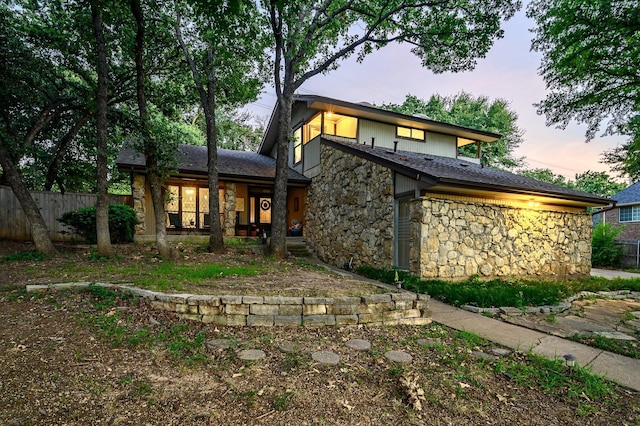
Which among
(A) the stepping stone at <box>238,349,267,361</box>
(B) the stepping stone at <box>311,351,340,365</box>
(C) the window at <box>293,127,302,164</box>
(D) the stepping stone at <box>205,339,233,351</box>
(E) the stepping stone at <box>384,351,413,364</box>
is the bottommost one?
(E) the stepping stone at <box>384,351,413,364</box>

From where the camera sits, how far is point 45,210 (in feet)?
33.7

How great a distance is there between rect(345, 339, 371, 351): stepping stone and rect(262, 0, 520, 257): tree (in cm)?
576

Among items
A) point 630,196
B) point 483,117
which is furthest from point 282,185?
point 630,196

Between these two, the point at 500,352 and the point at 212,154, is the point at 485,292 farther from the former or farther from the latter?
the point at 212,154

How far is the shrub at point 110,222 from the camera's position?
343 inches

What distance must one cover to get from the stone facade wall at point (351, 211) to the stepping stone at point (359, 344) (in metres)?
4.31

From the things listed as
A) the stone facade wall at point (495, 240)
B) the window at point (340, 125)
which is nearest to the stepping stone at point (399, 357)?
the stone facade wall at point (495, 240)

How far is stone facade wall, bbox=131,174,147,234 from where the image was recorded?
33.5 feet

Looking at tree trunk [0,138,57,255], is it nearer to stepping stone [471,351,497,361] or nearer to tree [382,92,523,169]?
stepping stone [471,351,497,361]

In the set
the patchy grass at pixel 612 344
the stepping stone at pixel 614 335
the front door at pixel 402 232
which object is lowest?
the stepping stone at pixel 614 335

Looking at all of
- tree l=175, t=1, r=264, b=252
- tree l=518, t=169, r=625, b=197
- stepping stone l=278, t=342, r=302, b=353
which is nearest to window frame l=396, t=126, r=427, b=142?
tree l=175, t=1, r=264, b=252

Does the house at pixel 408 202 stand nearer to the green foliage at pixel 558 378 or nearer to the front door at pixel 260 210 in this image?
the front door at pixel 260 210

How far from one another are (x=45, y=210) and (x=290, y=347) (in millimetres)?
11661

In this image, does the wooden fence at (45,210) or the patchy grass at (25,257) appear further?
the wooden fence at (45,210)
